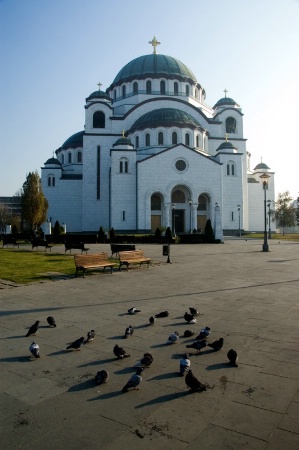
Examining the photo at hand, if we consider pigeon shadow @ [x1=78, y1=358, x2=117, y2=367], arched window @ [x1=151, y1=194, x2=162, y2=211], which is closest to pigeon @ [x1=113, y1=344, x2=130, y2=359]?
pigeon shadow @ [x1=78, y1=358, x2=117, y2=367]

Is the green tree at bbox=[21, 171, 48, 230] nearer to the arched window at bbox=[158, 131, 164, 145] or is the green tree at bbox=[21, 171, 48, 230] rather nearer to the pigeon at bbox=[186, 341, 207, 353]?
the arched window at bbox=[158, 131, 164, 145]

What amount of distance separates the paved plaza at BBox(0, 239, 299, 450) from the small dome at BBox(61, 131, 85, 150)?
5106cm

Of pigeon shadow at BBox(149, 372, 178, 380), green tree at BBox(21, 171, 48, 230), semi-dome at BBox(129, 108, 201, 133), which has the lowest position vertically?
pigeon shadow at BBox(149, 372, 178, 380)

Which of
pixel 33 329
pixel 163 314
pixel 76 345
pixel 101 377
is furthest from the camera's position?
pixel 163 314

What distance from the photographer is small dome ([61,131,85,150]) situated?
56.7 metres

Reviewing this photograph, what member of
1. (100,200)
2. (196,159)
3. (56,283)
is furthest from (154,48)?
(56,283)

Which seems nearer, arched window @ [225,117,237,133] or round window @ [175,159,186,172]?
round window @ [175,159,186,172]

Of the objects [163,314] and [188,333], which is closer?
[188,333]

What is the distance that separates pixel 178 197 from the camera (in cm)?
4669

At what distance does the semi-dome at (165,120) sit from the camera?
150ft

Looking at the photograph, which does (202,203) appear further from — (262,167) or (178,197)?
(262,167)

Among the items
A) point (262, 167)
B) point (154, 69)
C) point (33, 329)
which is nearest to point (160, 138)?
point (154, 69)

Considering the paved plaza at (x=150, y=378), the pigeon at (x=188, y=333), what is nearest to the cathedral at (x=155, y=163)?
the paved plaza at (x=150, y=378)

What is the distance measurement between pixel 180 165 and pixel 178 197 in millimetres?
4283
